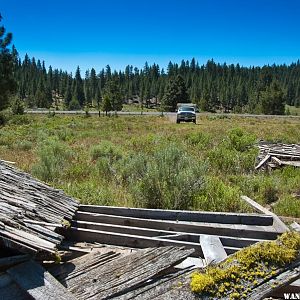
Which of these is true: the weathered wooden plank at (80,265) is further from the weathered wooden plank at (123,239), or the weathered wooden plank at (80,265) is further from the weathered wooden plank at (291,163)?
the weathered wooden plank at (291,163)

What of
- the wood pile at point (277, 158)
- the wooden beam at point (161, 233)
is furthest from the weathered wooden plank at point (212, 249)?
the wood pile at point (277, 158)

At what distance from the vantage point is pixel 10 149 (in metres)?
17.3

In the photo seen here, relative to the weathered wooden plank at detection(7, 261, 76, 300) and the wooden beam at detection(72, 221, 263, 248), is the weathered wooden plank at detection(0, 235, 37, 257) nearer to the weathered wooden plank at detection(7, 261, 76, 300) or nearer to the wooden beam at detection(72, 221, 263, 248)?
the weathered wooden plank at detection(7, 261, 76, 300)

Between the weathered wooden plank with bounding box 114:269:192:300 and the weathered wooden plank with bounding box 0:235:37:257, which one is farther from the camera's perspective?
the weathered wooden plank with bounding box 114:269:192:300

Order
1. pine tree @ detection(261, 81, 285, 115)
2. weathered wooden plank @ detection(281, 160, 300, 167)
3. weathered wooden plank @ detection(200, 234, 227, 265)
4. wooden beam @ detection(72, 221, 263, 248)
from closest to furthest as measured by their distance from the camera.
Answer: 1. weathered wooden plank @ detection(200, 234, 227, 265)
2. wooden beam @ detection(72, 221, 263, 248)
3. weathered wooden plank @ detection(281, 160, 300, 167)
4. pine tree @ detection(261, 81, 285, 115)

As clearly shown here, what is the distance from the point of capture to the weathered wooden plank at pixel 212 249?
3.59m

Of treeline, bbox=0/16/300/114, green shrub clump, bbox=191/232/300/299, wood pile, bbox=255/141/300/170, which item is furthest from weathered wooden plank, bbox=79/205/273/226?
treeline, bbox=0/16/300/114

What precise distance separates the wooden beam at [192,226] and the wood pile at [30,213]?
0.35 meters

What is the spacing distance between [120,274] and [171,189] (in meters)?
4.13

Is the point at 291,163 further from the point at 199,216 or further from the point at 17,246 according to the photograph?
the point at 17,246

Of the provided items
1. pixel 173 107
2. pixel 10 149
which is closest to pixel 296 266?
pixel 10 149

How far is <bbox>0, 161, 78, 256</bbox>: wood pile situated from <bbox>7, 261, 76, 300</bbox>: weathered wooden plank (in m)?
0.13

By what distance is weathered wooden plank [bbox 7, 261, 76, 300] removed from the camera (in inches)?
109

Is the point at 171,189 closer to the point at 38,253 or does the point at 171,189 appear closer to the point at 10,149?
the point at 38,253
